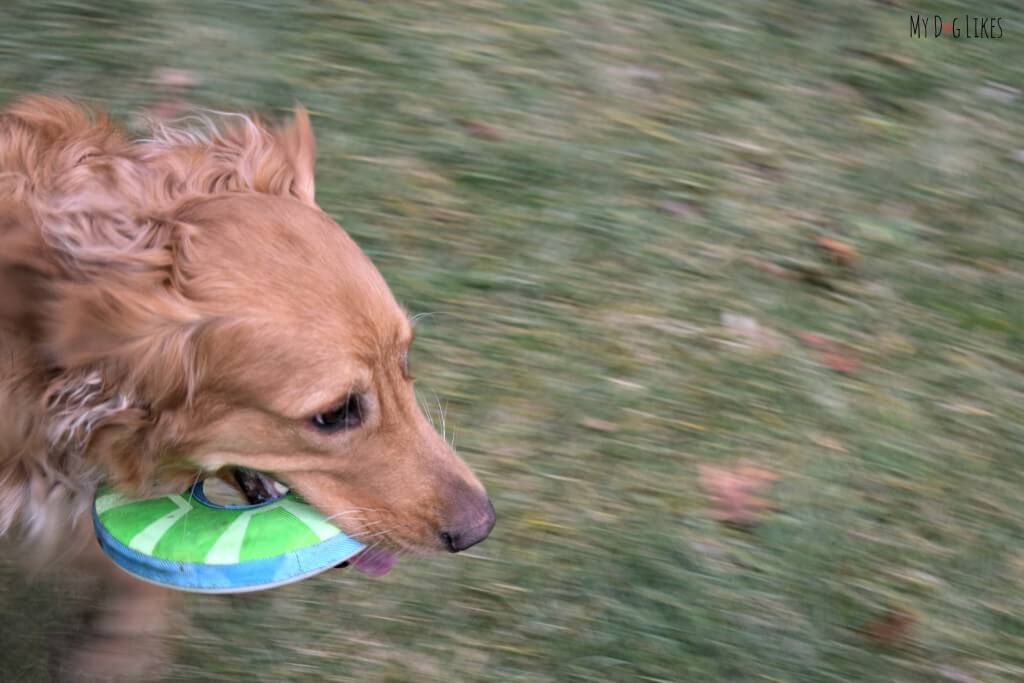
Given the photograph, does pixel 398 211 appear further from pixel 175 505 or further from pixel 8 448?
pixel 8 448

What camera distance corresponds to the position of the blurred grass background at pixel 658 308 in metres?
3.84

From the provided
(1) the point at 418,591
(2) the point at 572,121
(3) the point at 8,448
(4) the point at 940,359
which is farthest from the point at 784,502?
(3) the point at 8,448

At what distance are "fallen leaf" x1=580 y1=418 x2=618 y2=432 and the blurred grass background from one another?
0.05 ft

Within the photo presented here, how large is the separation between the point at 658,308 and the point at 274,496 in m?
2.13

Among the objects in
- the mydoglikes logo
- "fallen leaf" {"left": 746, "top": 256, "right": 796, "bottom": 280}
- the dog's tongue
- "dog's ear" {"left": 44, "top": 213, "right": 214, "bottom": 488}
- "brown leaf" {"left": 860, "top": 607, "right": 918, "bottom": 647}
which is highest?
the mydoglikes logo

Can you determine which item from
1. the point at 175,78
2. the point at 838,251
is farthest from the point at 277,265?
the point at 838,251

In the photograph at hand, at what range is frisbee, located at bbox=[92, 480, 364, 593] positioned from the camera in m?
2.97

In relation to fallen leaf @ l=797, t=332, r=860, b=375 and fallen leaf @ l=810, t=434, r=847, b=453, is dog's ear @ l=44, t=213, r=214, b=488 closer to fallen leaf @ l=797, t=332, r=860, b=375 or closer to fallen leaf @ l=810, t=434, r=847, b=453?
fallen leaf @ l=810, t=434, r=847, b=453

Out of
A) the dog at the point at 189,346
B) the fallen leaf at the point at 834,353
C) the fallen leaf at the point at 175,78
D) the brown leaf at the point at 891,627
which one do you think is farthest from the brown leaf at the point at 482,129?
the brown leaf at the point at 891,627

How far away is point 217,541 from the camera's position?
301 cm

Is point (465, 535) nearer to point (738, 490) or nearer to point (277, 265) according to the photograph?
point (277, 265)

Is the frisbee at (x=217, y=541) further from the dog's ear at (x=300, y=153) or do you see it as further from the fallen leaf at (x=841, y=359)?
the fallen leaf at (x=841, y=359)

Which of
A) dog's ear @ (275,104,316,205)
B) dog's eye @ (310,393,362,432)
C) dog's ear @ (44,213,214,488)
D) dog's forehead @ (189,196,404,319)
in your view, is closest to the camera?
dog's ear @ (44,213,214,488)

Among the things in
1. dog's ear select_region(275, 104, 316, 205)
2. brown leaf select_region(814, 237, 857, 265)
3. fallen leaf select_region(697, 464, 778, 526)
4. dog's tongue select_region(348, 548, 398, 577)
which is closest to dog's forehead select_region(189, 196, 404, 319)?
dog's ear select_region(275, 104, 316, 205)
